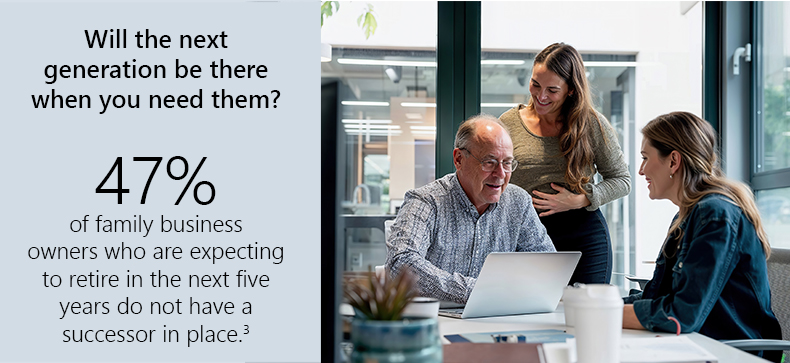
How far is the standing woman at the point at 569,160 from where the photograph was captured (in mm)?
2275

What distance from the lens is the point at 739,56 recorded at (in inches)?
122

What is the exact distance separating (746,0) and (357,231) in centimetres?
217

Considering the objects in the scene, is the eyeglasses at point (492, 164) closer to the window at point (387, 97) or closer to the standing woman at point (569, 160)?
the standing woman at point (569, 160)

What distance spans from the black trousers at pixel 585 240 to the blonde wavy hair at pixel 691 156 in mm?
672

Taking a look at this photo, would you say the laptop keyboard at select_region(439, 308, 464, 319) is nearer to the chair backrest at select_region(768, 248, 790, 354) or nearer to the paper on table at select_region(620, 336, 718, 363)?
the paper on table at select_region(620, 336, 718, 363)

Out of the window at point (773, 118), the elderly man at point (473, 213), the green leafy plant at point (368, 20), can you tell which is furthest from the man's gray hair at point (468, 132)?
the window at point (773, 118)

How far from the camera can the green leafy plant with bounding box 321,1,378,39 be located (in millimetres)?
3025

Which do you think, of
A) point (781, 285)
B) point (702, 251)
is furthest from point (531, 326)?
point (781, 285)

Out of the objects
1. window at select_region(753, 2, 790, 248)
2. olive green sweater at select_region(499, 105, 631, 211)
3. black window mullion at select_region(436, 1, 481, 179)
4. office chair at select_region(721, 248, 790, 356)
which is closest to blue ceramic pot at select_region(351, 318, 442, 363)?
office chair at select_region(721, 248, 790, 356)

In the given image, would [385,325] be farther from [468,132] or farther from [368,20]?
[368,20]
